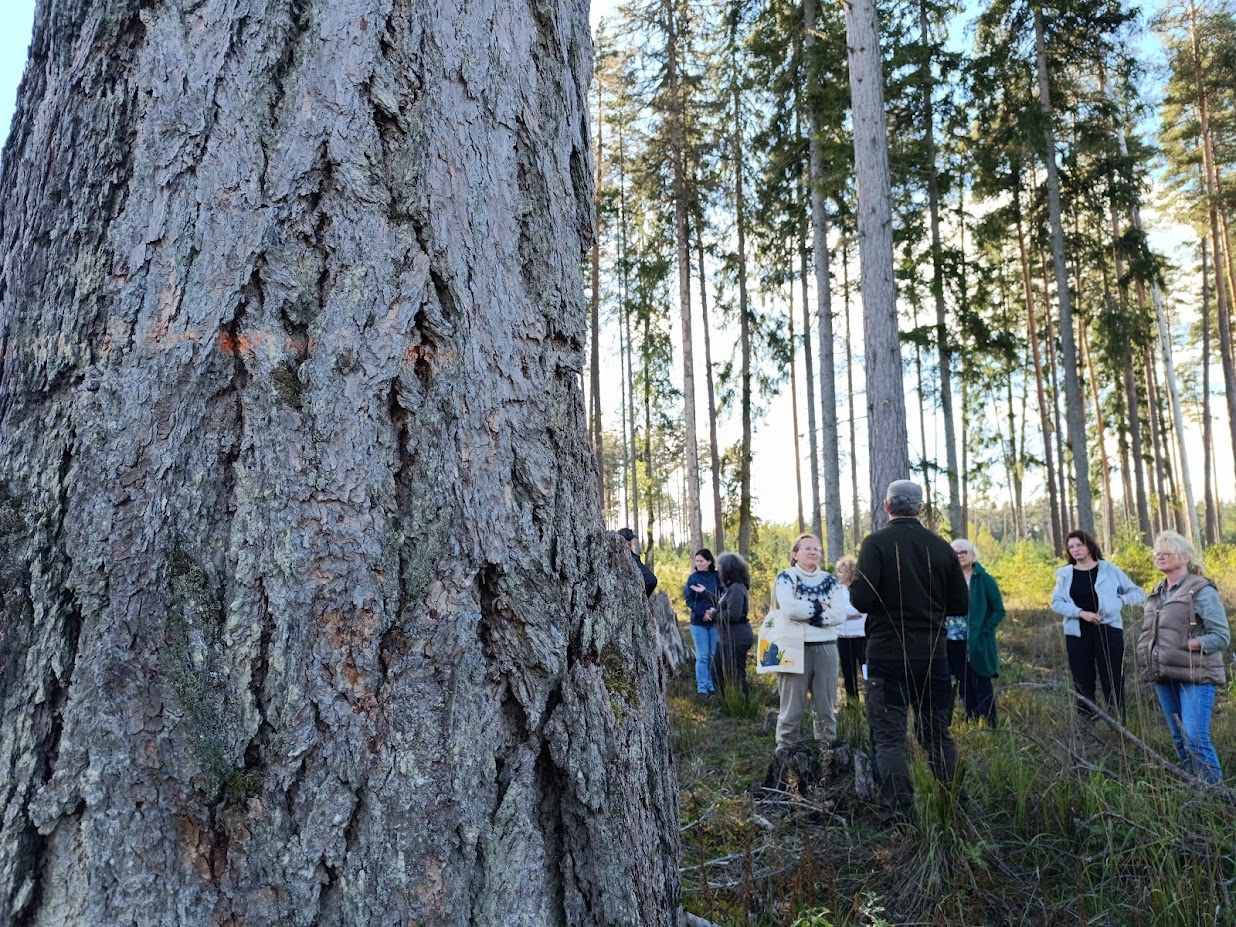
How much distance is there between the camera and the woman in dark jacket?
7852mm

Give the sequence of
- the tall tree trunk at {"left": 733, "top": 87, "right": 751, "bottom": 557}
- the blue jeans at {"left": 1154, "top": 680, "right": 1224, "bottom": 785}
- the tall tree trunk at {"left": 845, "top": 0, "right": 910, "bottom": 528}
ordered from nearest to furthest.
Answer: the blue jeans at {"left": 1154, "top": 680, "right": 1224, "bottom": 785}, the tall tree trunk at {"left": 845, "top": 0, "right": 910, "bottom": 528}, the tall tree trunk at {"left": 733, "top": 87, "right": 751, "bottom": 557}

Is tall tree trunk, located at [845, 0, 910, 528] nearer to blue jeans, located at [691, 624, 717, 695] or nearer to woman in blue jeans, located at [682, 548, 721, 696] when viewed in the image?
woman in blue jeans, located at [682, 548, 721, 696]

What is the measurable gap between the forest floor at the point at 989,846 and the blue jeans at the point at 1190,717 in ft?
0.70

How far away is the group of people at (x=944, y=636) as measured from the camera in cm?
442

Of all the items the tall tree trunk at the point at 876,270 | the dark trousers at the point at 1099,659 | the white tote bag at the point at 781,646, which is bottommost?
the dark trousers at the point at 1099,659

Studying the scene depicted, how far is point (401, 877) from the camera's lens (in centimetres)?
107

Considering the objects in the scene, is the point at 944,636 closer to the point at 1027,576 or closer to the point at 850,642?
the point at 850,642

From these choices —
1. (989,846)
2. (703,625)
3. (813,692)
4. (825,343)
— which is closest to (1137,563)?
(825,343)

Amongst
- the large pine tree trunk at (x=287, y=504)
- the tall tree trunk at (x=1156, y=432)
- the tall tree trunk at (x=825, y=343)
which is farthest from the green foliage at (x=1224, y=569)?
the large pine tree trunk at (x=287, y=504)

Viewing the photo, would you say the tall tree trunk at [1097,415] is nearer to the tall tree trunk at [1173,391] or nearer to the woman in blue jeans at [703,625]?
the tall tree trunk at [1173,391]

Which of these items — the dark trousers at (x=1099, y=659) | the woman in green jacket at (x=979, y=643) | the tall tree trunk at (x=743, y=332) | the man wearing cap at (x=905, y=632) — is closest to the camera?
the man wearing cap at (x=905, y=632)

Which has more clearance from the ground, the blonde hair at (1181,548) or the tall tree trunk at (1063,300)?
the tall tree trunk at (1063,300)

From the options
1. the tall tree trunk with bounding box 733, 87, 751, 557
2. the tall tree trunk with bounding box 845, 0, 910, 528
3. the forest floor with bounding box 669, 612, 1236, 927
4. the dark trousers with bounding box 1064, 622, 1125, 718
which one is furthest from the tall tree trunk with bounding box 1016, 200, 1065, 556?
the forest floor with bounding box 669, 612, 1236, 927

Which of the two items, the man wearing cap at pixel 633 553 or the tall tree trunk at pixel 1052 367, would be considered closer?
the man wearing cap at pixel 633 553
